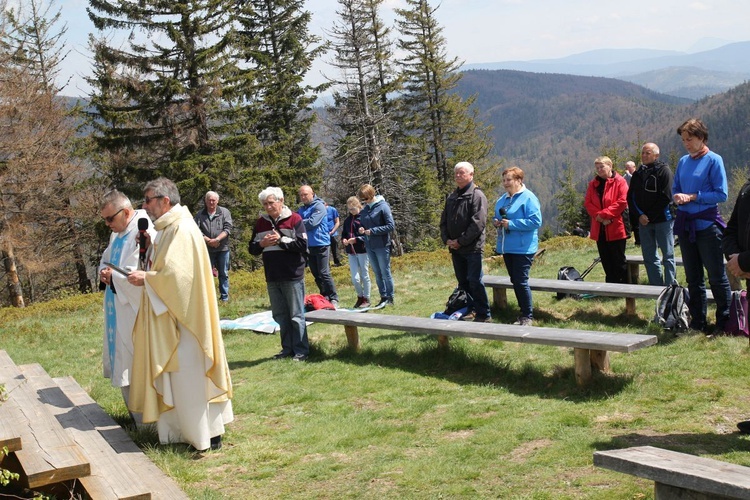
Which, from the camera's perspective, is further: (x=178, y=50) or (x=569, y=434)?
(x=178, y=50)

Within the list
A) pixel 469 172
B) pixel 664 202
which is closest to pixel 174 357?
pixel 469 172

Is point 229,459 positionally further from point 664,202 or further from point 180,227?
point 664,202

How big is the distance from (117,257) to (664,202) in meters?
6.33

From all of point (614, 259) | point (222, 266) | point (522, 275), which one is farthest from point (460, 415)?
point (222, 266)

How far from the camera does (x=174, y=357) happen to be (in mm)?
5707

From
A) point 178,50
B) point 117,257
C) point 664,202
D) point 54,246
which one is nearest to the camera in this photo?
point 117,257

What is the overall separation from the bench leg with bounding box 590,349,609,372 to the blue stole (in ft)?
13.6

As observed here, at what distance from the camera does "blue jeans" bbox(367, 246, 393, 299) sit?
11.9 m

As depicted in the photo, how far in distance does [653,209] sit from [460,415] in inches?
177

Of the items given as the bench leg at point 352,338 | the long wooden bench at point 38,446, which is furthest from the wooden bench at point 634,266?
the long wooden bench at point 38,446

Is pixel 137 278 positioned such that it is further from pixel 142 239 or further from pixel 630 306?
pixel 630 306

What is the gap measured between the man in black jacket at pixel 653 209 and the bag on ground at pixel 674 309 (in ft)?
4.93

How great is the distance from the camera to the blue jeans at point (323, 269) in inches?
481

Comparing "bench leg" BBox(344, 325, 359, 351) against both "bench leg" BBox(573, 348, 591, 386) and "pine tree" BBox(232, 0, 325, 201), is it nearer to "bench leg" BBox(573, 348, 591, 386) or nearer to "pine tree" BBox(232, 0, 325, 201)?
"bench leg" BBox(573, 348, 591, 386)
